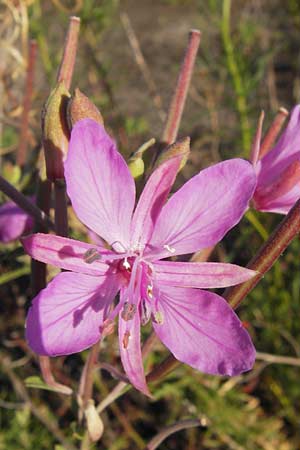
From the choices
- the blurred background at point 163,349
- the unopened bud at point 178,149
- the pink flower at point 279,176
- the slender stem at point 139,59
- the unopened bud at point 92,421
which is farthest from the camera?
the slender stem at point 139,59

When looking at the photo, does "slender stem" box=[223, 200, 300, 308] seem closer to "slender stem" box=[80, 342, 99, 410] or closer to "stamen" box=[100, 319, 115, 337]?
"stamen" box=[100, 319, 115, 337]

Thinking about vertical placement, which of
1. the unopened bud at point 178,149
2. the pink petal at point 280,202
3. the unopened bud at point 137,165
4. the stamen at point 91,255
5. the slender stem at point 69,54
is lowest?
the stamen at point 91,255

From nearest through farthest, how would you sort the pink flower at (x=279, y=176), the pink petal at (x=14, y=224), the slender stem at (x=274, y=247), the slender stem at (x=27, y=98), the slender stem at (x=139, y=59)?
the slender stem at (x=274, y=247) → the pink flower at (x=279, y=176) → the pink petal at (x=14, y=224) → the slender stem at (x=27, y=98) → the slender stem at (x=139, y=59)

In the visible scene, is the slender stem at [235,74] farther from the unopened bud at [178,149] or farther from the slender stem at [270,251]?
the slender stem at [270,251]

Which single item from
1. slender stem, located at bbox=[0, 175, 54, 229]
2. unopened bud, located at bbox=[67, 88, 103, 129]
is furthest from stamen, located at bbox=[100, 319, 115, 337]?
unopened bud, located at bbox=[67, 88, 103, 129]

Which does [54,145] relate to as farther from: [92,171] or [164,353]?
[164,353]

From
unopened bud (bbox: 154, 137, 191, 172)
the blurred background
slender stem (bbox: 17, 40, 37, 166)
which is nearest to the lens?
unopened bud (bbox: 154, 137, 191, 172)

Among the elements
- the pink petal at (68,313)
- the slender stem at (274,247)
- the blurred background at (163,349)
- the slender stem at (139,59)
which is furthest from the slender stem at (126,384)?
the slender stem at (139,59)
